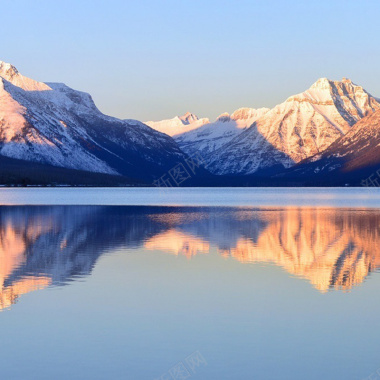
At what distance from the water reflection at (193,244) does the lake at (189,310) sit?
0.55 feet

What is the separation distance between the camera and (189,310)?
32.3 meters

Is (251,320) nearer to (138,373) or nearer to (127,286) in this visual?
(138,373)

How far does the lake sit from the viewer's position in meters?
24.0

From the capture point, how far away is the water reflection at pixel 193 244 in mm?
42469

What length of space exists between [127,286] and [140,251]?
16.7 metres

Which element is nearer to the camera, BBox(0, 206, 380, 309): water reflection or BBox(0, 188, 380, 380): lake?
BBox(0, 188, 380, 380): lake

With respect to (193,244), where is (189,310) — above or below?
below

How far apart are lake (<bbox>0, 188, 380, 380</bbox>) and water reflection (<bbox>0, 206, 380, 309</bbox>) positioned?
17cm

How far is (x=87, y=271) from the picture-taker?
44.5m

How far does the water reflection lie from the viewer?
4247 cm

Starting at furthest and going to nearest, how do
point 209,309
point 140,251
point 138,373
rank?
point 140,251, point 209,309, point 138,373

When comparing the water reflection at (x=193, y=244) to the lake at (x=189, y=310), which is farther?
the water reflection at (x=193, y=244)

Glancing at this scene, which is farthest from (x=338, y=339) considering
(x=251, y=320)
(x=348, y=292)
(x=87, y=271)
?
(x=87, y=271)

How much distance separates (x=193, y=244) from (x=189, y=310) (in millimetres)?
29292
